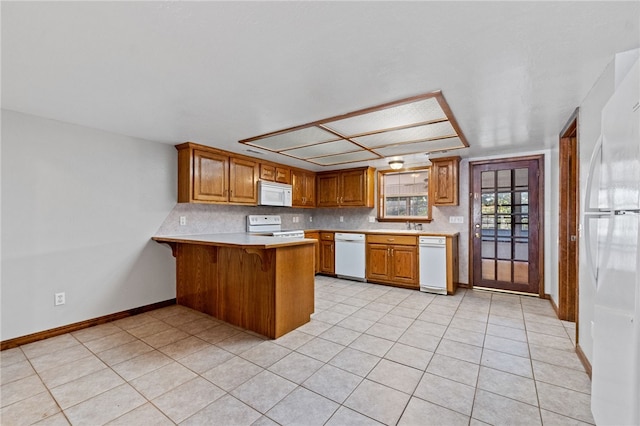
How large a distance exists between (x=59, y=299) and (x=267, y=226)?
2.85 meters

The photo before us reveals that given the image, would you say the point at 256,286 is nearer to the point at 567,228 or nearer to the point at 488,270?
the point at 567,228

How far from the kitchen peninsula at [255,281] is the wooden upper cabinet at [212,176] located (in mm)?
694

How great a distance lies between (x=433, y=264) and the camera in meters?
4.18

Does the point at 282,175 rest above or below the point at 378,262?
above

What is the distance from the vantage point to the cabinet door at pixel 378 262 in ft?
15.3

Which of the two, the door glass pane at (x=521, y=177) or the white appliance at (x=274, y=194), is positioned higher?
the door glass pane at (x=521, y=177)

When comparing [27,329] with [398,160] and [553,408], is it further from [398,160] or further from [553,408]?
[398,160]

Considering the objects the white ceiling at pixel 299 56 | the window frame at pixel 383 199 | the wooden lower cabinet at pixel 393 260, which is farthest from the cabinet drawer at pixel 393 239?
the white ceiling at pixel 299 56

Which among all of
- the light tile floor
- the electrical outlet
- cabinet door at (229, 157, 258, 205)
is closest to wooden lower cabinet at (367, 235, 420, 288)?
the light tile floor

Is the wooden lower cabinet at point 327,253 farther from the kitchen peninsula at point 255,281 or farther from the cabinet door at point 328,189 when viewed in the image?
the kitchen peninsula at point 255,281

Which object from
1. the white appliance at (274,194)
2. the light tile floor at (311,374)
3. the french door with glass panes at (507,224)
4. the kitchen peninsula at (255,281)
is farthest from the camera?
the white appliance at (274,194)

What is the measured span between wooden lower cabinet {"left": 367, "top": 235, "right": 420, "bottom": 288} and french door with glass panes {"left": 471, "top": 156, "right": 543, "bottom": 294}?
101cm

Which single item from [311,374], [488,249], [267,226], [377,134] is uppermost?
[377,134]

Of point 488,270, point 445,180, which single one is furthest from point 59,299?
point 488,270
